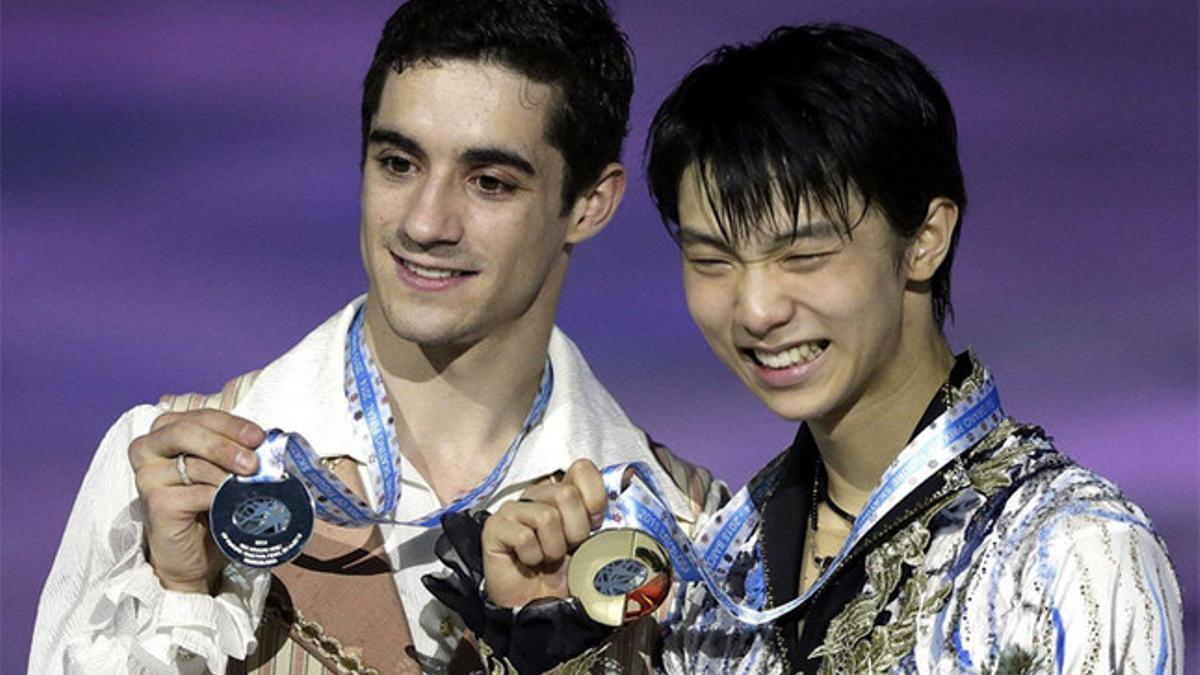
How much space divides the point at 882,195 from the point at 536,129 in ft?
2.88

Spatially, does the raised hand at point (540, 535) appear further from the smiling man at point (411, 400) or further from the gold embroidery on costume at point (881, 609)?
the gold embroidery on costume at point (881, 609)

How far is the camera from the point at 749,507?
3.07m

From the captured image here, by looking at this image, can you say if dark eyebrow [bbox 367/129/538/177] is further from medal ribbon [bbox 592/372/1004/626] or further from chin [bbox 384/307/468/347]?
medal ribbon [bbox 592/372/1004/626]

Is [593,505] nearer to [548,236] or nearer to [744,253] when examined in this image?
[744,253]

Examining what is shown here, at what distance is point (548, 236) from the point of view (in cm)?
346

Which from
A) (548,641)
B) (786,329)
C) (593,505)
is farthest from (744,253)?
(548,641)

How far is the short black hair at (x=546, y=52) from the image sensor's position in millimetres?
3412

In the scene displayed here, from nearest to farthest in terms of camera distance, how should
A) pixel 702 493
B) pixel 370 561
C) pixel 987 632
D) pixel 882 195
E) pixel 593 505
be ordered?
1. pixel 987 632
2. pixel 882 195
3. pixel 593 505
4. pixel 370 561
5. pixel 702 493

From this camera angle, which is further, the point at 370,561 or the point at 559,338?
the point at 559,338

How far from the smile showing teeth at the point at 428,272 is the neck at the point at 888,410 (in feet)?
2.41

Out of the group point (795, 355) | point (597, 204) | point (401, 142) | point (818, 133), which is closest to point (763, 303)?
point (795, 355)

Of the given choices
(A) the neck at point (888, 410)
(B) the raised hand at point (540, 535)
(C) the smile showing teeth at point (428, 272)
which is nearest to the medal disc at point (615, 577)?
(B) the raised hand at point (540, 535)

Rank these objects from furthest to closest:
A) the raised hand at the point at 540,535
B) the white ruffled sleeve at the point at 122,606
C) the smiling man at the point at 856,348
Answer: the white ruffled sleeve at the point at 122,606 < the raised hand at the point at 540,535 < the smiling man at the point at 856,348

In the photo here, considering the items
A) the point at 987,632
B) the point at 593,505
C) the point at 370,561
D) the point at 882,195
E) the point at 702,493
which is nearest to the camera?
the point at 987,632
